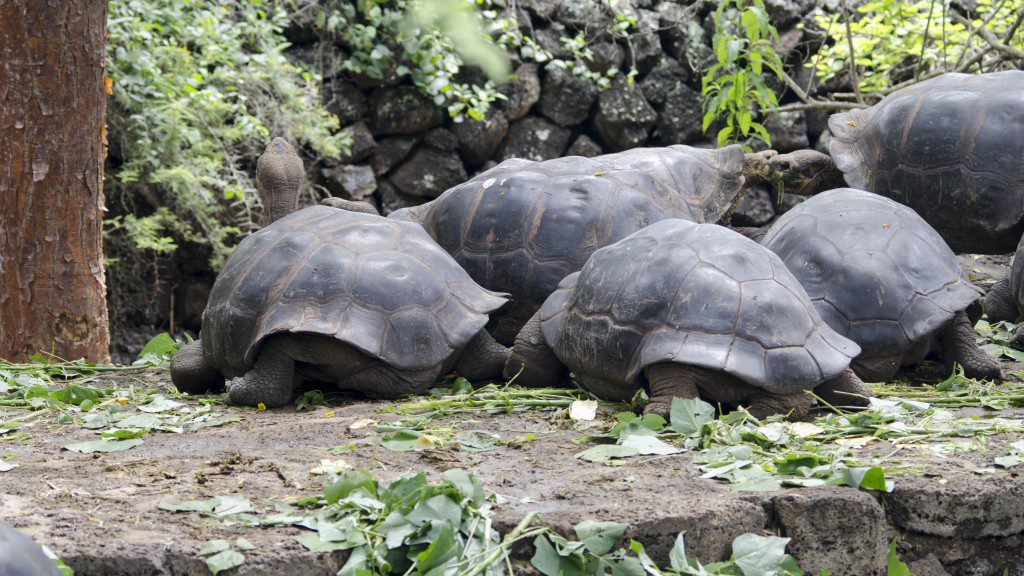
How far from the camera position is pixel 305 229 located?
423cm

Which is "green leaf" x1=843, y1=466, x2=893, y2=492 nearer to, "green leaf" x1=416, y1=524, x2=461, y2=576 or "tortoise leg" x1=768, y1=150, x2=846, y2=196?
"green leaf" x1=416, y1=524, x2=461, y2=576

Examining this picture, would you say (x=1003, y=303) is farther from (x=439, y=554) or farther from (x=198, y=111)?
(x=198, y=111)

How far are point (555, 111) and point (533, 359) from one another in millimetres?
6217

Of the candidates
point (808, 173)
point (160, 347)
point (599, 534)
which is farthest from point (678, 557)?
point (808, 173)

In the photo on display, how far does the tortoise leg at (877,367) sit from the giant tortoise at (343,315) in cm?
147

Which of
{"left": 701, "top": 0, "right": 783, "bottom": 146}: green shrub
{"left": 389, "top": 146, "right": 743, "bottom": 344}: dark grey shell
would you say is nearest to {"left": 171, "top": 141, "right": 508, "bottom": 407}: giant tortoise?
{"left": 389, "top": 146, "right": 743, "bottom": 344}: dark grey shell

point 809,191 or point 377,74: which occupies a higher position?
point 377,74

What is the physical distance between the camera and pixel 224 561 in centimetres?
193

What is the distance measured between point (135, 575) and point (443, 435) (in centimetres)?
129

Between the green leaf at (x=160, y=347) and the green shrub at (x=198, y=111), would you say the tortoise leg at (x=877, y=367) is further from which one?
the green shrub at (x=198, y=111)

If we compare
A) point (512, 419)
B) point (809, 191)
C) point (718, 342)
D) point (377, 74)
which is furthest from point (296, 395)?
point (377, 74)

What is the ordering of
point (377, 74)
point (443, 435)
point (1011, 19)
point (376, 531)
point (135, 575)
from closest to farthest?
1. point (135, 575)
2. point (376, 531)
3. point (443, 435)
4. point (1011, 19)
5. point (377, 74)

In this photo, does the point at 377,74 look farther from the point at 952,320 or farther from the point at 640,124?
the point at 952,320

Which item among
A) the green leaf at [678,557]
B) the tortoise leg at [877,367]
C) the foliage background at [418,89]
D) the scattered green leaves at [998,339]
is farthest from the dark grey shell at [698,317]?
the foliage background at [418,89]
